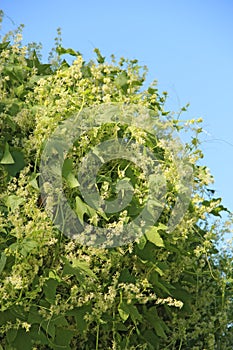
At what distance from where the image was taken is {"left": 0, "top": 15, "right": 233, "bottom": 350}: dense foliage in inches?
76.9

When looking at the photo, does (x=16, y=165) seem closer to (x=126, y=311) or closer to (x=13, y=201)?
(x=13, y=201)

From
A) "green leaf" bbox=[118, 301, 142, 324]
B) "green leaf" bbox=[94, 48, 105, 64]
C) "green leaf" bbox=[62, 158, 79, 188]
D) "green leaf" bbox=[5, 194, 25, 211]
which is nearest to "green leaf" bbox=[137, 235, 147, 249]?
"green leaf" bbox=[118, 301, 142, 324]

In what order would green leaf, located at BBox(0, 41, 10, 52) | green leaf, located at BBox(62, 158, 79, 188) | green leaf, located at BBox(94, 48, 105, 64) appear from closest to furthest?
green leaf, located at BBox(62, 158, 79, 188)
green leaf, located at BBox(0, 41, 10, 52)
green leaf, located at BBox(94, 48, 105, 64)

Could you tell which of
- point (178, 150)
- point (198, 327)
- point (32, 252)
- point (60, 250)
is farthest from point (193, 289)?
point (32, 252)

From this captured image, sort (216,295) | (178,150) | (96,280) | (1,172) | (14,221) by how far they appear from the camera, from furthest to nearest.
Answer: (216,295) → (178,150) → (1,172) → (96,280) → (14,221)

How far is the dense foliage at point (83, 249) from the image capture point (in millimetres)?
1952

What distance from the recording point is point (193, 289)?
2643mm

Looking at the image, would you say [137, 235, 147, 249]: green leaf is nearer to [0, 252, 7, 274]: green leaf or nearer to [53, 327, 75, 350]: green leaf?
[53, 327, 75, 350]: green leaf

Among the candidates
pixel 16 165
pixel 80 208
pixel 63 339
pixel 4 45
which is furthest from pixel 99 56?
pixel 63 339

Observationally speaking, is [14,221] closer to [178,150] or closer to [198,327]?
[178,150]

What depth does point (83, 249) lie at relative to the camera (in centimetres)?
205

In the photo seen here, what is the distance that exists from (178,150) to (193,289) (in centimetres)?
60

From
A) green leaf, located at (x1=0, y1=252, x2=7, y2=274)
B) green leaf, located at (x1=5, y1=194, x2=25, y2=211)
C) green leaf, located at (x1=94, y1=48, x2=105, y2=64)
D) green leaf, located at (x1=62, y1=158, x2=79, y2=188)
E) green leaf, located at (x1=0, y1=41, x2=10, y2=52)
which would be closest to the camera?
green leaf, located at (x1=0, y1=252, x2=7, y2=274)

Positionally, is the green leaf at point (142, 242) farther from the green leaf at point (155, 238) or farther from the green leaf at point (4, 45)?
the green leaf at point (4, 45)
